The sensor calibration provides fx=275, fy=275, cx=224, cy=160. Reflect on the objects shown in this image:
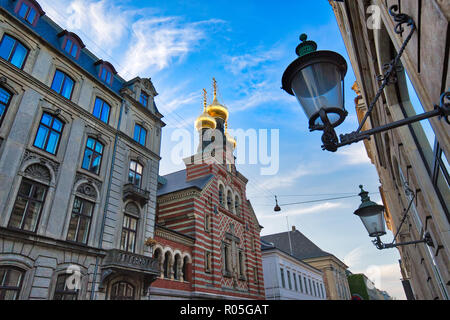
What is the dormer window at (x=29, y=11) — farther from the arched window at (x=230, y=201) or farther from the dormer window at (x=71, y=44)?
the arched window at (x=230, y=201)

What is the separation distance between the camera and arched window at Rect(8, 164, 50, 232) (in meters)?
10.7

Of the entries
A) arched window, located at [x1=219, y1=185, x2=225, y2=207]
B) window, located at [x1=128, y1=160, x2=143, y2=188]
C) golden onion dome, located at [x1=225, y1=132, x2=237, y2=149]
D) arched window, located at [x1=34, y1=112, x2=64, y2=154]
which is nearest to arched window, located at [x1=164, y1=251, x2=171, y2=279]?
window, located at [x1=128, y1=160, x2=143, y2=188]

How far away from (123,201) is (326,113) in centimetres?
1444

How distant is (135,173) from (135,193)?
71.5 inches

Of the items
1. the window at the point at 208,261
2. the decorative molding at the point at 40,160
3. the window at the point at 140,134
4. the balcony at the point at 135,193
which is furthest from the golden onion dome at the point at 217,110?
the decorative molding at the point at 40,160

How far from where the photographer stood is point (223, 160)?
30.5 metres

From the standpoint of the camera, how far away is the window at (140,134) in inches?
700

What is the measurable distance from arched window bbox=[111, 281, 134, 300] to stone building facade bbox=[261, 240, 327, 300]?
19.8m

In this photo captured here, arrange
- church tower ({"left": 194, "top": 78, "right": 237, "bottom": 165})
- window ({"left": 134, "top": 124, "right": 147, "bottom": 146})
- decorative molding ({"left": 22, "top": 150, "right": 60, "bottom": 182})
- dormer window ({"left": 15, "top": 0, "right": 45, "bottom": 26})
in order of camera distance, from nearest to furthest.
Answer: decorative molding ({"left": 22, "top": 150, "right": 60, "bottom": 182}), dormer window ({"left": 15, "top": 0, "right": 45, "bottom": 26}), window ({"left": 134, "top": 124, "right": 147, "bottom": 146}), church tower ({"left": 194, "top": 78, "right": 237, "bottom": 165})

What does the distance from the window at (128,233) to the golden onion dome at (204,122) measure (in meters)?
21.6

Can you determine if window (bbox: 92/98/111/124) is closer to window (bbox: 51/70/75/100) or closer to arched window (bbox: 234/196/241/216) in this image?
window (bbox: 51/70/75/100)

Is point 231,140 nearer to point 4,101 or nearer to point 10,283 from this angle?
point 4,101

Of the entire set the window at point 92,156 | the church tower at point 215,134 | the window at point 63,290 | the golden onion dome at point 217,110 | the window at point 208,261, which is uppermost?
the golden onion dome at point 217,110

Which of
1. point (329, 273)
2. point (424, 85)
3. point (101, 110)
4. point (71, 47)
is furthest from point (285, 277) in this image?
point (424, 85)
